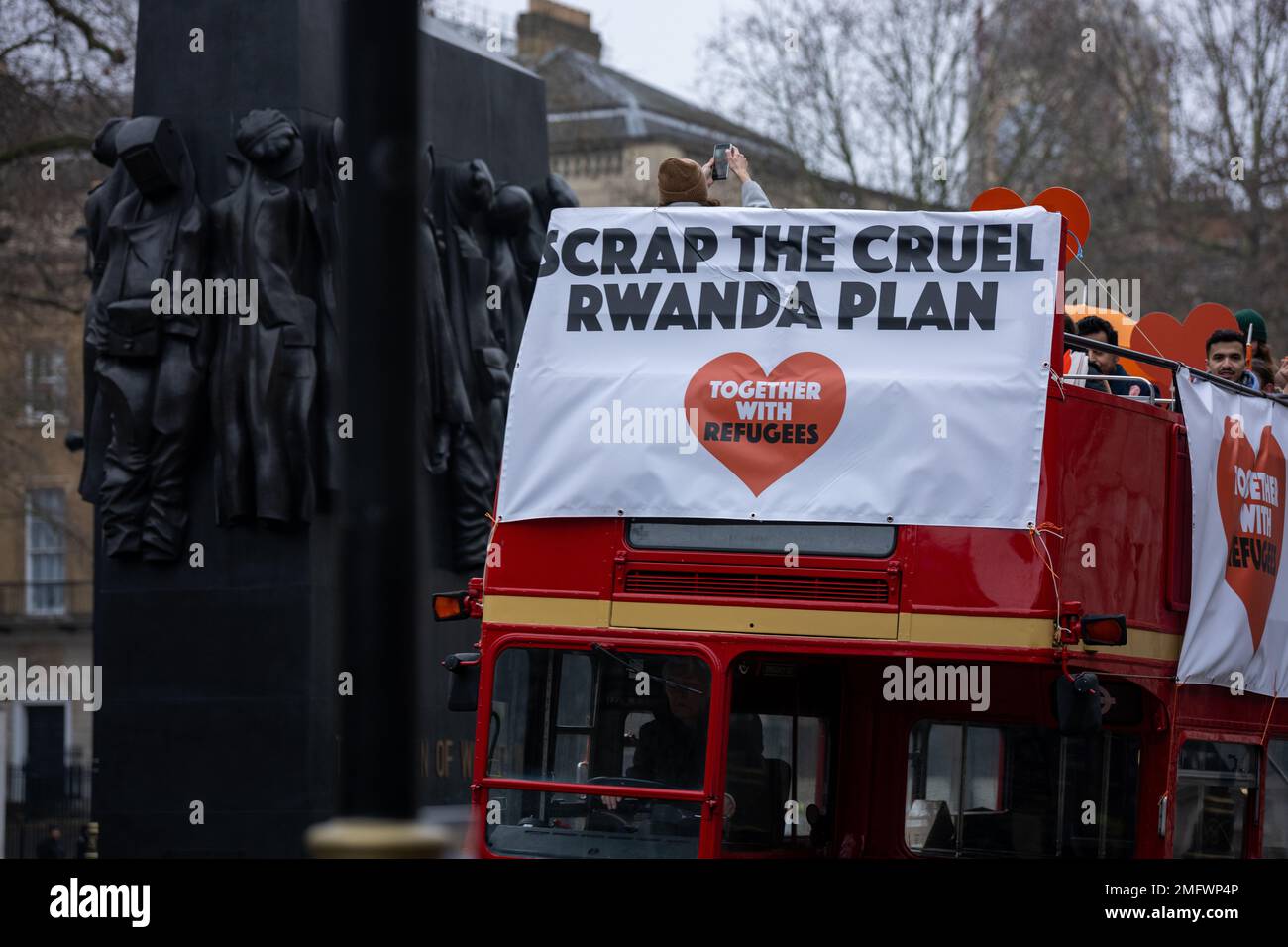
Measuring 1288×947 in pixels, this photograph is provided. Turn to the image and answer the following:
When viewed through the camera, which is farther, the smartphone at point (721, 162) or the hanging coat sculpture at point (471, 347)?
the hanging coat sculpture at point (471, 347)

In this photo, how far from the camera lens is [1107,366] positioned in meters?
11.6

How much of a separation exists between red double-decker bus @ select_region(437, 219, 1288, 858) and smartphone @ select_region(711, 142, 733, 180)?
2.09 metres

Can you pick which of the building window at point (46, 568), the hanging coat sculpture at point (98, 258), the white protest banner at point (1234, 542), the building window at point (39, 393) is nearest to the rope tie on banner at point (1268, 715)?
the white protest banner at point (1234, 542)

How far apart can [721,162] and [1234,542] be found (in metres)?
3.14

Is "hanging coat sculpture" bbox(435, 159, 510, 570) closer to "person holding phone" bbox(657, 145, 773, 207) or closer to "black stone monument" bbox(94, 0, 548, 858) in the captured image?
"black stone monument" bbox(94, 0, 548, 858)

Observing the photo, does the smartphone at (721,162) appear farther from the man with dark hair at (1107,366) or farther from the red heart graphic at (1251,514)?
the red heart graphic at (1251,514)

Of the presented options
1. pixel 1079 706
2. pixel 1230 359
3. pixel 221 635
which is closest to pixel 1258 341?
pixel 1230 359

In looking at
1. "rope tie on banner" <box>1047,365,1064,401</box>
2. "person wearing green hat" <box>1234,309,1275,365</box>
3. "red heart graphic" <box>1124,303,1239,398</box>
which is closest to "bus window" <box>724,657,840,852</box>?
"rope tie on banner" <box>1047,365,1064,401</box>

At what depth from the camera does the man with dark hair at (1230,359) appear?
1184 centimetres

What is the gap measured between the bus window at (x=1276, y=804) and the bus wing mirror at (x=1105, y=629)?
241 centimetres

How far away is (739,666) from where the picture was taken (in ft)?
32.8

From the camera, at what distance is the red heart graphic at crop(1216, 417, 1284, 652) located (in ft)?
35.1
